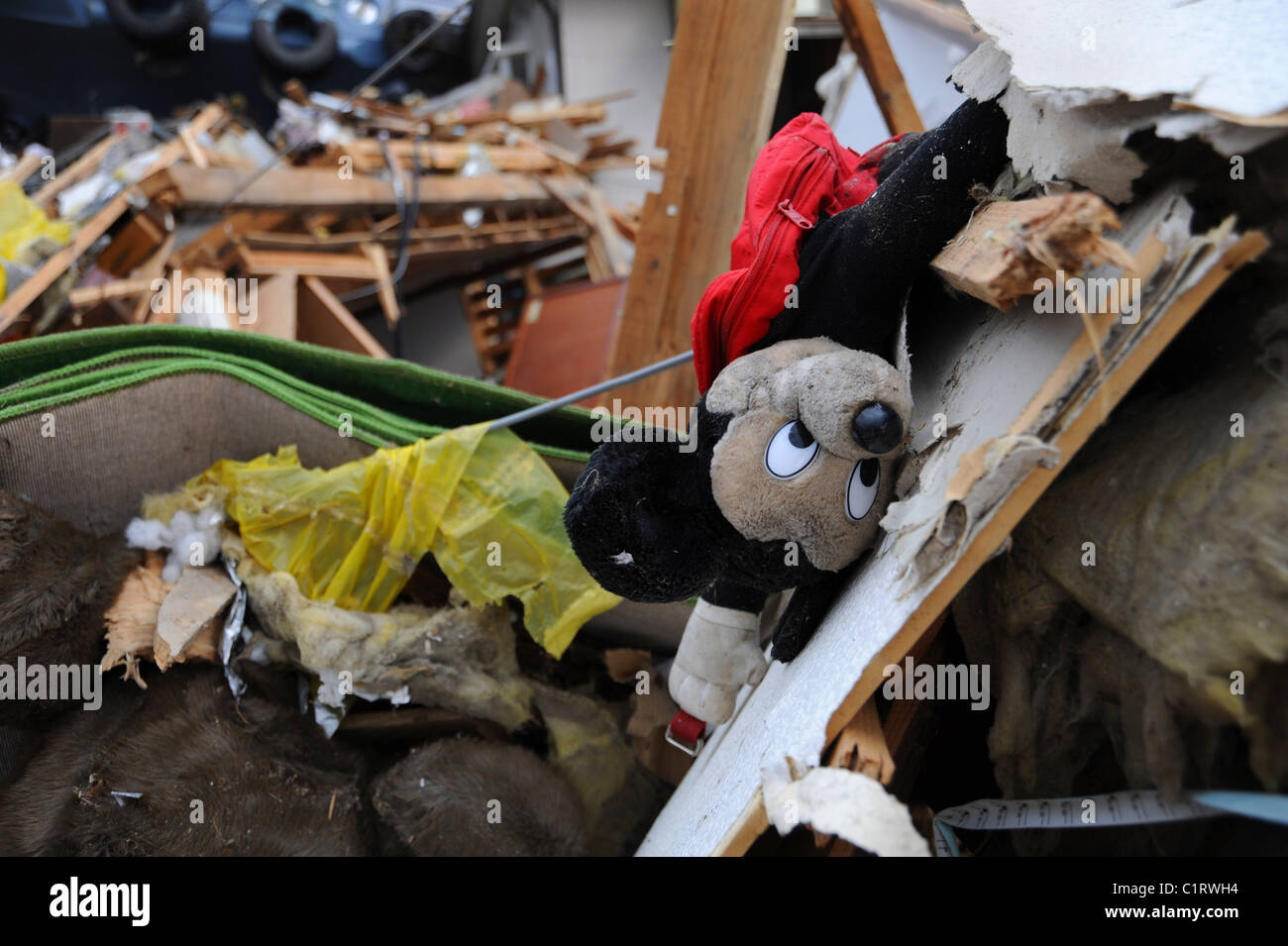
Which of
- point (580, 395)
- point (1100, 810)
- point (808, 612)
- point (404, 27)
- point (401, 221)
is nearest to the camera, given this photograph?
point (1100, 810)

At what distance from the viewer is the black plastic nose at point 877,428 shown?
941 mm

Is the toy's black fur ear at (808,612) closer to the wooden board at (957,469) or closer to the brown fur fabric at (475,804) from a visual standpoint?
the wooden board at (957,469)

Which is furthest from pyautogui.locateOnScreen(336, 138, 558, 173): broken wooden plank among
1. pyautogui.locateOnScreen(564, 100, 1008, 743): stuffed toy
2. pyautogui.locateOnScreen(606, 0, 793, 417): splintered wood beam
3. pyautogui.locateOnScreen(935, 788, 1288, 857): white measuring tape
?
pyautogui.locateOnScreen(935, 788, 1288, 857): white measuring tape

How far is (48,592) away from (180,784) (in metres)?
0.37

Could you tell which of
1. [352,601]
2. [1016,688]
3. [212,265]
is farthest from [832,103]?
[1016,688]

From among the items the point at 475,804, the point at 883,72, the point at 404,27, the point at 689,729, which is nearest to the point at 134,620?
the point at 475,804

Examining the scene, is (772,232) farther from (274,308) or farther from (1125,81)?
(274,308)

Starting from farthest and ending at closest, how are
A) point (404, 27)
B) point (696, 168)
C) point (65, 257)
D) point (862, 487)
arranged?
point (404, 27), point (65, 257), point (696, 168), point (862, 487)

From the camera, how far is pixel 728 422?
3.47ft

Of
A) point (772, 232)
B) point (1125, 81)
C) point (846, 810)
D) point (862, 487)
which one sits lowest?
point (846, 810)

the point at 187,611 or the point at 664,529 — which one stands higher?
the point at 664,529

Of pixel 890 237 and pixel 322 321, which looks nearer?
pixel 890 237

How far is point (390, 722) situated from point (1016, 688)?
44.5 inches

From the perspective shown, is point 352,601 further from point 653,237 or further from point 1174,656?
point 1174,656
